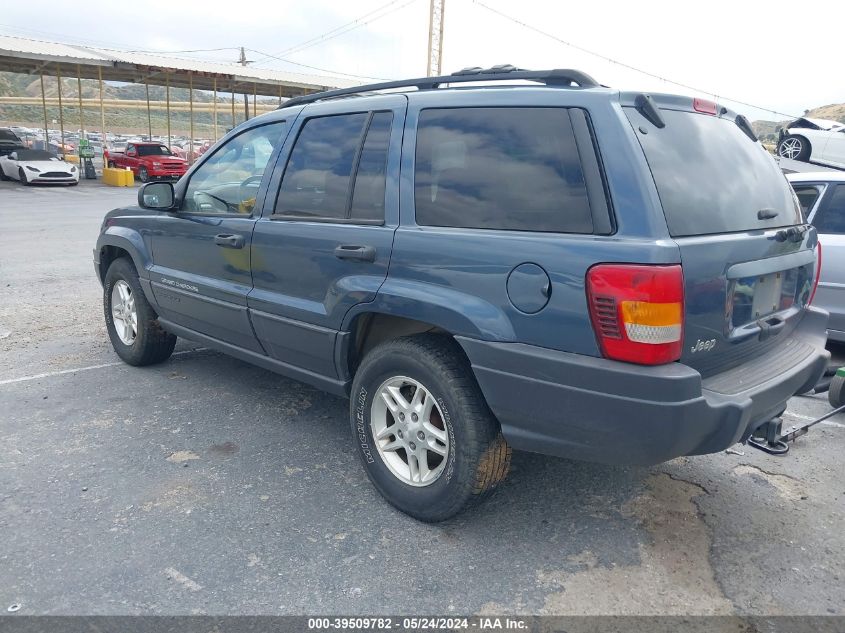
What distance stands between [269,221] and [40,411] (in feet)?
6.57

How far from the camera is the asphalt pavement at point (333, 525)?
2.57 meters

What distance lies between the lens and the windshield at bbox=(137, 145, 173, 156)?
2692cm

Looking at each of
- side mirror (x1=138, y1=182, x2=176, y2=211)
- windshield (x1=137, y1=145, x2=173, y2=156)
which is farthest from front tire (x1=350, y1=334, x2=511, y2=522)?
windshield (x1=137, y1=145, x2=173, y2=156)

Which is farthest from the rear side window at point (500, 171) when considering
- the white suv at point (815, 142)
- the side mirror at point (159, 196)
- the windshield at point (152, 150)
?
the windshield at point (152, 150)

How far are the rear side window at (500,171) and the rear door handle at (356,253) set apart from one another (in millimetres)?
296

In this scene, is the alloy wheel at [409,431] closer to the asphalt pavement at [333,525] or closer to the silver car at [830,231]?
the asphalt pavement at [333,525]

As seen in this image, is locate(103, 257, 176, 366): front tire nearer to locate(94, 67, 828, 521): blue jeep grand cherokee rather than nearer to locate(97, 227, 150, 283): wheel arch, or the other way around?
locate(97, 227, 150, 283): wheel arch

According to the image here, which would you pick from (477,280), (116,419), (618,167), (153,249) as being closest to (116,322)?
(153,249)

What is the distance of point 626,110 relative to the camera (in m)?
2.62

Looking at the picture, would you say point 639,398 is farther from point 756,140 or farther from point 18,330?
point 18,330

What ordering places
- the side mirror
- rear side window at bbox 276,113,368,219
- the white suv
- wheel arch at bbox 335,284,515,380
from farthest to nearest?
the white suv, the side mirror, rear side window at bbox 276,113,368,219, wheel arch at bbox 335,284,515,380

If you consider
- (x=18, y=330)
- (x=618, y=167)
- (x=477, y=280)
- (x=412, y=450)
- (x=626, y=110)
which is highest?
(x=626, y=110)

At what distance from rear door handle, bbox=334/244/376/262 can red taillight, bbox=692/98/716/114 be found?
61.9 inches

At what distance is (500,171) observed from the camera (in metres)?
2.81
